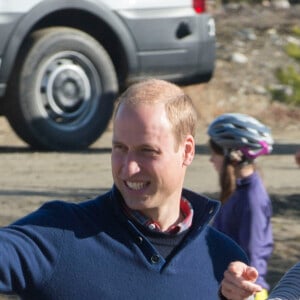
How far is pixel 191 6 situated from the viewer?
496 inches

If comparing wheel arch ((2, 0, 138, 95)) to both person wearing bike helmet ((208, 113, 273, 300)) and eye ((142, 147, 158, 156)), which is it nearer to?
person wearing bike helmet ((208, 113, 273, 300))

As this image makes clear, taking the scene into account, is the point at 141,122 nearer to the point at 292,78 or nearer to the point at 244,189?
the point at 244,189

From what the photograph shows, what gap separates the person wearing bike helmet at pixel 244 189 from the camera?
6559 mm

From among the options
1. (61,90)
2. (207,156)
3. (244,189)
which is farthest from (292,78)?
(244,189)

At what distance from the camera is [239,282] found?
3.51 metres

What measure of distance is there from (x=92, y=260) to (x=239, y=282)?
0.38 m

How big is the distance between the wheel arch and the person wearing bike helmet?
4639mm

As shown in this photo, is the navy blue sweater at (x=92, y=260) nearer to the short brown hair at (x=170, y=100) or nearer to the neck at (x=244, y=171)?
the short brown hair at (x=170, y=100)

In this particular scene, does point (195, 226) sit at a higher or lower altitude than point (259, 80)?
higher

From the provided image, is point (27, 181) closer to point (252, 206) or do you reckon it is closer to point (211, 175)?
point (211, 175)

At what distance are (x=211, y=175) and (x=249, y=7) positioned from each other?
9.30 m

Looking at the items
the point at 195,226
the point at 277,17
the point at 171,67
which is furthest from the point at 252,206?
the point at 277,17

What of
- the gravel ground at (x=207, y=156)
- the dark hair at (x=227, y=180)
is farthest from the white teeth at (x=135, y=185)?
the gravel ground at (x=207, y=156)

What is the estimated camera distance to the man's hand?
3512 millimetres
